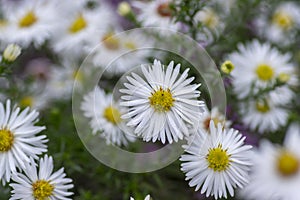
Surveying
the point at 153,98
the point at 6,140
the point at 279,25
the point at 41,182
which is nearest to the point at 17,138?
the point at 6,140

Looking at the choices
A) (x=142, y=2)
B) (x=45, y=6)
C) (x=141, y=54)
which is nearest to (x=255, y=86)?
(x=141, y=54)

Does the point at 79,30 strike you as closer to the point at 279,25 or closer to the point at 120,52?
the point at 120,52

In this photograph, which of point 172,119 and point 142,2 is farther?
point 142,2

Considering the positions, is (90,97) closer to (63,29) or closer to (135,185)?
(135,185)

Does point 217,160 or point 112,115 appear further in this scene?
point 112,115

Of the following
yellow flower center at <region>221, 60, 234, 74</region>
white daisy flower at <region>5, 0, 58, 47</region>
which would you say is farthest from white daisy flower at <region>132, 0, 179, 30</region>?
yellow flower center at <region>221, 60, 234, 74</region>

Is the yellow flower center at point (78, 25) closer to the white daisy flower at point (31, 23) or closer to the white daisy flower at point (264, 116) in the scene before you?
the white daisy flower at point (31, 23)
